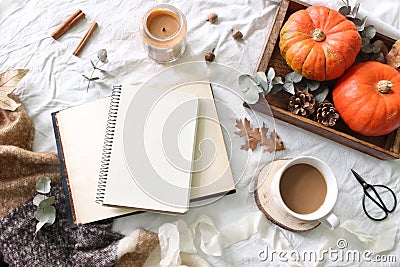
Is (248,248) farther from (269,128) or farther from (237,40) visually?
(237,40)

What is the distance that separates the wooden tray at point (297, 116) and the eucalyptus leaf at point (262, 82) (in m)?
0.02

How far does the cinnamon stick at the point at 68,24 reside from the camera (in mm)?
974

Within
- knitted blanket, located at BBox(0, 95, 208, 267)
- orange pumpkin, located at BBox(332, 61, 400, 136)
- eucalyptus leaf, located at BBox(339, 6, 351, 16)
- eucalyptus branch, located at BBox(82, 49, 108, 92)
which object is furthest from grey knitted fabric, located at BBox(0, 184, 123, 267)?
eucalyptus leaf, located at BBox(339, 6, 351, 16)

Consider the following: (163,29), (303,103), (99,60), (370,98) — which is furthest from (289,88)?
(99,60)

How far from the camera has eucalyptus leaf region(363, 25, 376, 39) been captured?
951 mm

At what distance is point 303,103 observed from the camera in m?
0.93

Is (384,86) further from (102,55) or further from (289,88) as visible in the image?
(102,55)

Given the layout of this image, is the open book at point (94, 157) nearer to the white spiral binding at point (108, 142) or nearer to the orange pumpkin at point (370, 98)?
the white spiral binding at point (108, 142)

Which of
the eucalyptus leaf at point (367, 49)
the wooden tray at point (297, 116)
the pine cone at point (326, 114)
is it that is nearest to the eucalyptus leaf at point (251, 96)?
the wooden tray at point (297, 116)

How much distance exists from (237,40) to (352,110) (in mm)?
253

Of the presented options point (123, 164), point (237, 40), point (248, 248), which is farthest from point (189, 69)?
point (248, 248)

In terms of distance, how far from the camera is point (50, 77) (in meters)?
0.97

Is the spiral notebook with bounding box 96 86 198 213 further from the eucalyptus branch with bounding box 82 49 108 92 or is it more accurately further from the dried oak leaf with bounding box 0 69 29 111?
the dried oak leaf with bounding box 0 69 29 111

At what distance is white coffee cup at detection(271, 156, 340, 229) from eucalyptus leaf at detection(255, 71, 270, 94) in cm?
14
